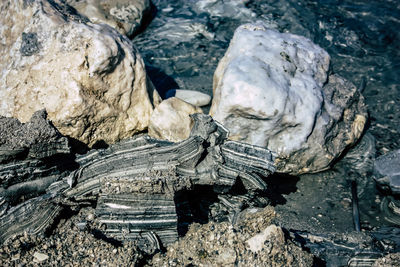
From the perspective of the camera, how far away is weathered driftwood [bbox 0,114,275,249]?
2.65 meters

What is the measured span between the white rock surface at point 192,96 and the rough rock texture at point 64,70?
1195 millimetres

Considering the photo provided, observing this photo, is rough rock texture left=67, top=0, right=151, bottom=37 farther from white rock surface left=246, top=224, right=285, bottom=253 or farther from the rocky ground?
white rock surface left=246, top=224, right=285, bottom=253

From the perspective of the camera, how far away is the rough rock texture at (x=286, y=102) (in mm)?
3732

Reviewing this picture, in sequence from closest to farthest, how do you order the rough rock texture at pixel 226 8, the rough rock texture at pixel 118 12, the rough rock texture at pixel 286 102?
the rough rock texture at pixel 286 102 < the rough rock texture at pixel 118 12 < the rough rock texture at pixel 226 8

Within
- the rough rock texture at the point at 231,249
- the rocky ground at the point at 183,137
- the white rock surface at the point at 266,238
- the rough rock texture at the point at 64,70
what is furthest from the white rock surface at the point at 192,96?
the white rock surface at the point at 266,238

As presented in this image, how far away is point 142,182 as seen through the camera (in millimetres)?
2631

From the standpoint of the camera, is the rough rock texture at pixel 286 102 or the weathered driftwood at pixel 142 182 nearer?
the weathered driftwood at pixel 142 182

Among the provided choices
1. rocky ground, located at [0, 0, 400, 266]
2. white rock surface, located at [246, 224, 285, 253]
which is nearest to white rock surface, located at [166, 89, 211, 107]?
rocky ground, located at [0, 0, 400, 266]

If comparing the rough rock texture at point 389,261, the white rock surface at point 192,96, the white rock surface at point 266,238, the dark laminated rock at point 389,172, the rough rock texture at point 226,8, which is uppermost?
the rough rock texture at point 226,8

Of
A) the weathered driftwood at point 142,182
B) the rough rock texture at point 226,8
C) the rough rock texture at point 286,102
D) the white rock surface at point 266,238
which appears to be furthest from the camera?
the rough rock texture at point 226,8

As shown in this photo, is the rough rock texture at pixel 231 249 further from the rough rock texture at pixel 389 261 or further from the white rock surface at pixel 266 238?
the rough rock texture at pixel 389 261

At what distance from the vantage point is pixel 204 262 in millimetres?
2533

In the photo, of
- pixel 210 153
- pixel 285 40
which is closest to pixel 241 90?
pixel 210 153

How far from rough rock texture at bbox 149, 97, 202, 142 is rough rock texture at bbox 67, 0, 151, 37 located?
2.76m
